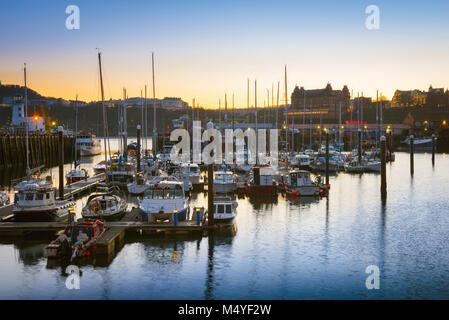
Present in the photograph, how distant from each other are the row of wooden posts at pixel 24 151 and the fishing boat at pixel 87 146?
2312 centimetres

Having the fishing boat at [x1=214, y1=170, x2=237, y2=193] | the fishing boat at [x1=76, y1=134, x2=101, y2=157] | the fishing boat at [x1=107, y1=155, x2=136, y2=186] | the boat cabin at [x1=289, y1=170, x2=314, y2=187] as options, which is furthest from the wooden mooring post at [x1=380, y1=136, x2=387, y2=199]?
the fishing boat at [x1=76, y1=134, x2=101, y2=157]

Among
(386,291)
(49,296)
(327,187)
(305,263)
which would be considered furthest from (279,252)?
(327,187)

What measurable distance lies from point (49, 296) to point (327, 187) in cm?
3544

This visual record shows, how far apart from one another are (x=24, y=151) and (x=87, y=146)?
145 feet

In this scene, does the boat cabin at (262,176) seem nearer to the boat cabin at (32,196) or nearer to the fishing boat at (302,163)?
the boat cabin at (32,196)

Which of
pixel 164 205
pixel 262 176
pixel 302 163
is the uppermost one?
pixel 262 176

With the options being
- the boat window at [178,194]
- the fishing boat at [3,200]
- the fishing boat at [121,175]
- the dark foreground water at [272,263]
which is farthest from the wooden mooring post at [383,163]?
the fishing boat at [3,200]

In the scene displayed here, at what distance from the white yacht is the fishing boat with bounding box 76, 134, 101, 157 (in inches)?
3791

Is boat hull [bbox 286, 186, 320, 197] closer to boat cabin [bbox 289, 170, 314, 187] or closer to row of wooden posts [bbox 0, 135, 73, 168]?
boat cabin [bbox 289, 170, 314, 187]

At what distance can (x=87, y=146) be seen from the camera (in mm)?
137500

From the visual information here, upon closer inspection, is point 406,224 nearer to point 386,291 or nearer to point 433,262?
point 433,262

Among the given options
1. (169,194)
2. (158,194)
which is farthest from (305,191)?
(158,194)

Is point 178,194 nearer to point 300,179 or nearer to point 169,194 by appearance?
point 169,194

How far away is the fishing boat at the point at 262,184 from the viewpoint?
159 ft
